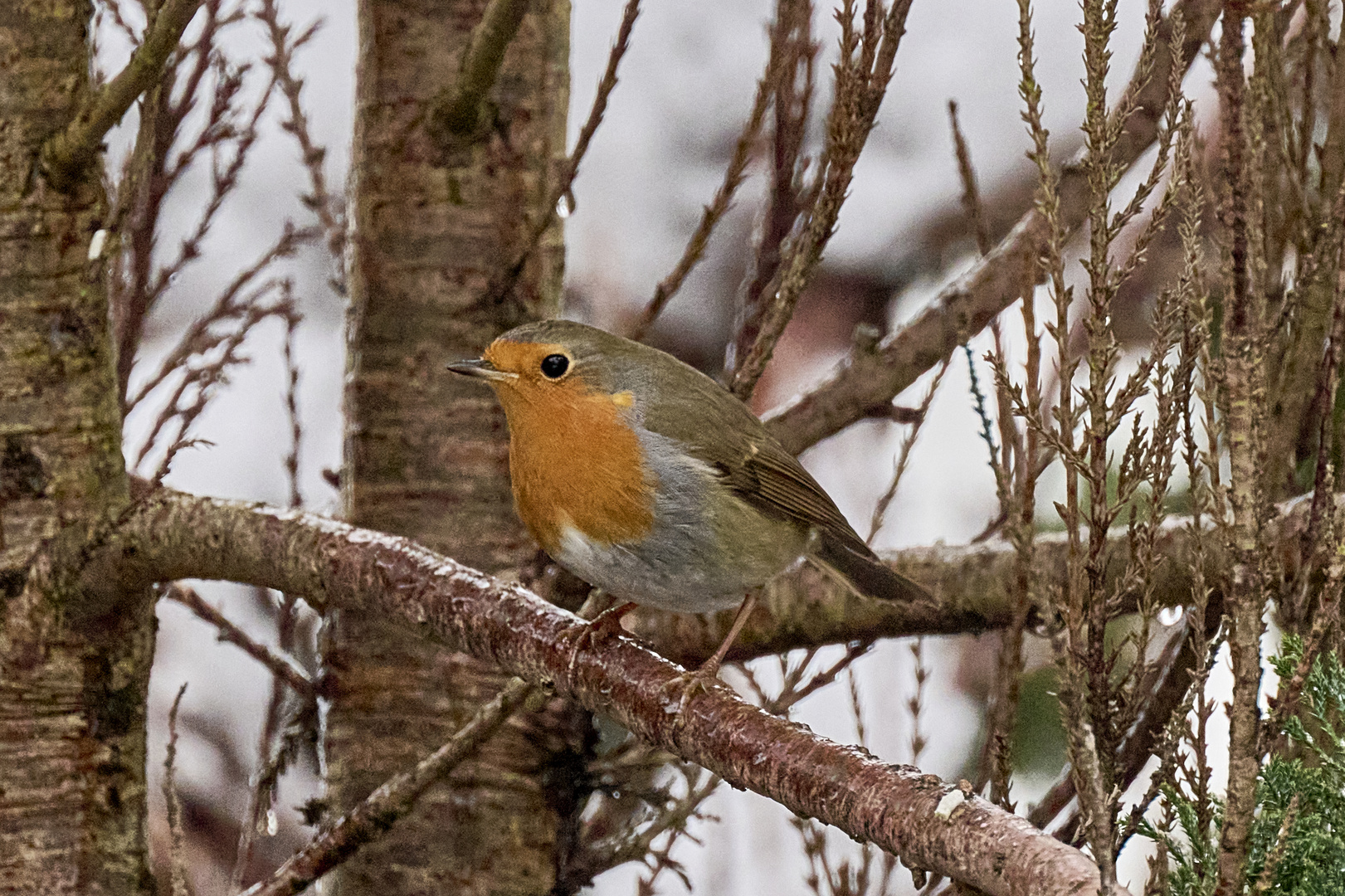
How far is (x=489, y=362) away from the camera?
2.28 metres

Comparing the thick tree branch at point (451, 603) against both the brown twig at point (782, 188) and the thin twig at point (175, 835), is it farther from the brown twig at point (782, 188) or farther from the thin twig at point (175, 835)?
the brown twig at point (782, 188)

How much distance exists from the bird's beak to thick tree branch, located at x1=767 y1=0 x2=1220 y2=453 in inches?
22.7

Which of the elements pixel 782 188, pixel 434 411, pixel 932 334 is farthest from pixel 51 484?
pixel 932 334

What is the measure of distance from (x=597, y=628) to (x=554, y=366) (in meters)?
0.53

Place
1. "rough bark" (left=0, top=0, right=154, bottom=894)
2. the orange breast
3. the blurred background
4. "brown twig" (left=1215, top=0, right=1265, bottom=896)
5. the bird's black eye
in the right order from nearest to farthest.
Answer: "brown twig" (left=1215, top=0, right=1265, bottom=896) < "rough bark" (left=0, top=0, right=154, bottom=894) < the orange breast < the bird's black eye < the blurred background

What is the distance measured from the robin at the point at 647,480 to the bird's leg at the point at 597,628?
1 centimetres

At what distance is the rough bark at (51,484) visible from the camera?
6.20 ft

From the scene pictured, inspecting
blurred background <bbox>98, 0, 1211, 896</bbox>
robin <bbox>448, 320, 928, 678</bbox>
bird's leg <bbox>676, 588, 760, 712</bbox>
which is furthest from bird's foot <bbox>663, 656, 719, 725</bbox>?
blurred background <bbox>98, 0, 1211, 896</bbox>

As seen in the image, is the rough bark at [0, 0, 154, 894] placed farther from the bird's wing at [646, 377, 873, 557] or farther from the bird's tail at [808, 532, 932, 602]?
the bird's tail at [808, 532, 932, 602]

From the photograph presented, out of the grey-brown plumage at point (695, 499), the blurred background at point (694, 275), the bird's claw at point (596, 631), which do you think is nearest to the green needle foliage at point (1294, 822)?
the bird's claw at point (596, 631)

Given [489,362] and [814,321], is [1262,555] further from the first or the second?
[814,321]

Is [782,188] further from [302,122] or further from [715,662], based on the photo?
[302,122]

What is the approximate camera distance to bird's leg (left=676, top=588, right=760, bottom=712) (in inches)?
63.3

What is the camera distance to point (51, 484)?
1933mm
